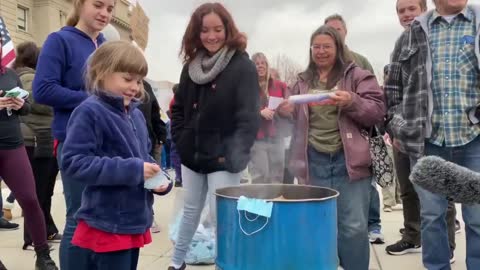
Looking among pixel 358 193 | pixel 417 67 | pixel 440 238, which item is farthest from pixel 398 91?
pixel 440 238

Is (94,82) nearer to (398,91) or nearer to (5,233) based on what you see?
(398,91)

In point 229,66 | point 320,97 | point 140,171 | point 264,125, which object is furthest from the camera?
point 264,125

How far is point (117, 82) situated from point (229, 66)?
3.54ft

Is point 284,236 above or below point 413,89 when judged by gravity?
below

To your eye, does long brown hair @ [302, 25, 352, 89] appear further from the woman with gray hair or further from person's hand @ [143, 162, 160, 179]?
person's hand @ [143, 162, 160, 179]

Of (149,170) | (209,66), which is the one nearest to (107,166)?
(149,170)

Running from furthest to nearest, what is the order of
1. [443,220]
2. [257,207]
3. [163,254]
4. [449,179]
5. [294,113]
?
[163,254]
[294,113]
[443,220]
[257,207]
[449,179]

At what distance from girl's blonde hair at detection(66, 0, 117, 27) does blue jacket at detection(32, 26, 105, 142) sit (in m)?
Result: 0.12

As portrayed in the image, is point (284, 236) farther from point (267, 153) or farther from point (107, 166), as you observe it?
point (267, 153)

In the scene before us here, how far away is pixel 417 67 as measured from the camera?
281 centimetres

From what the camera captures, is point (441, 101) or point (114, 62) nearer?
point (114, 62)

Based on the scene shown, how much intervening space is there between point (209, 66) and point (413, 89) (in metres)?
1.22

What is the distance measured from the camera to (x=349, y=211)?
2.86m

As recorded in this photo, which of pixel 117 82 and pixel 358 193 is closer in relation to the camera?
pixel 117 82
